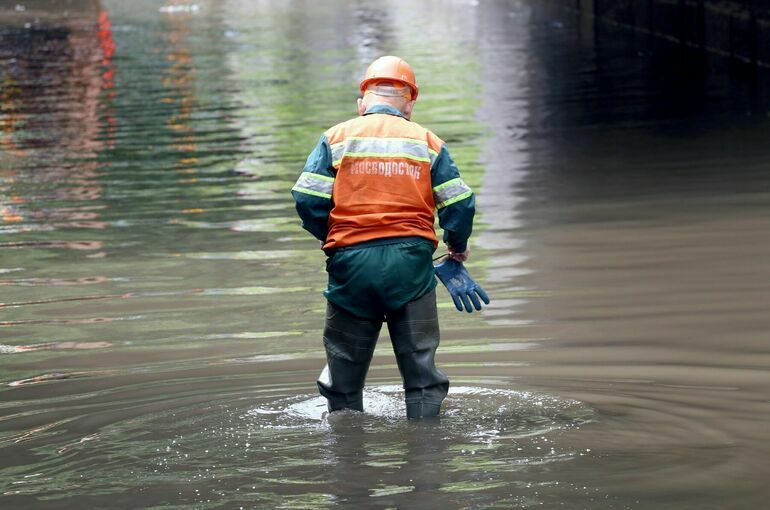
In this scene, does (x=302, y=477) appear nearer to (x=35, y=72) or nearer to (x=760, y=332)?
(x=760, y=332)

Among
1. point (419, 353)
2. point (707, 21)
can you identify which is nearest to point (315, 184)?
point (419, 353)

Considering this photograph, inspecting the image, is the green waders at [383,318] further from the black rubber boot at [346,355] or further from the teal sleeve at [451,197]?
the teal sleeve at [451,197]

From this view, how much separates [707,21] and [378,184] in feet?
76.5

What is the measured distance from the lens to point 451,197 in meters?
6.09

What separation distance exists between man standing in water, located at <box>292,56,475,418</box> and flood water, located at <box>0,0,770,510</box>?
326 millimetres

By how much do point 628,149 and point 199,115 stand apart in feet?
24.2

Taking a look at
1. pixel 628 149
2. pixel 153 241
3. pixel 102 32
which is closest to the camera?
pixel 153 241

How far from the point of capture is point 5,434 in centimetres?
626

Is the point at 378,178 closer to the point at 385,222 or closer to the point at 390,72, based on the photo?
the point at 385,222

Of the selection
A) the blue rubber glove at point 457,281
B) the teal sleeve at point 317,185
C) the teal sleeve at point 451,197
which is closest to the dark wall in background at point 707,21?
the blue rubber glove at point 457,281

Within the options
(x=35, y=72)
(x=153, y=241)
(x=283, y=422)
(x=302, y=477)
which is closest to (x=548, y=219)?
(x=153, y=241)

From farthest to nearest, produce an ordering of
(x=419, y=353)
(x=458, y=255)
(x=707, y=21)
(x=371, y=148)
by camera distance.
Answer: (x=707, y=21) → (x=458, y=255) → (x=419, y=353) → (x=371, y=148)

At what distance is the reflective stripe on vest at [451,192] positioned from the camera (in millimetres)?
6090

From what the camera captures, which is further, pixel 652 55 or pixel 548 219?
pixel 652 55
